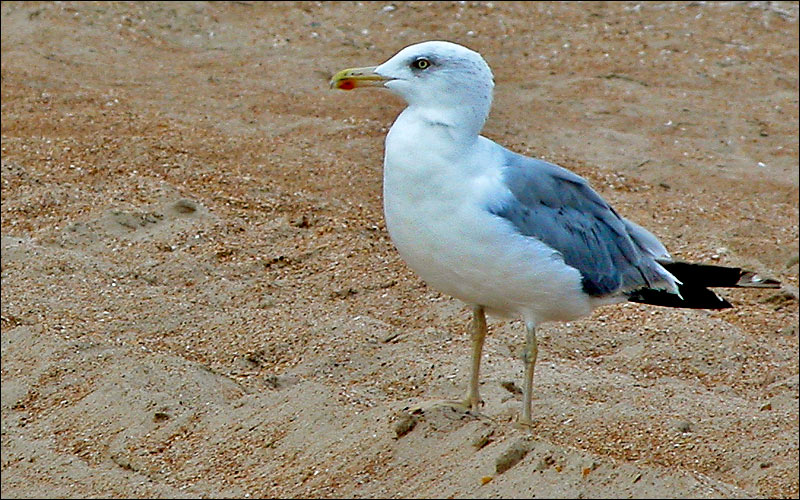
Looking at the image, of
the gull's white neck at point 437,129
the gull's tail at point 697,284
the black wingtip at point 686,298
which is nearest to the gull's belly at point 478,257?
the gull's white neck at point 437,129

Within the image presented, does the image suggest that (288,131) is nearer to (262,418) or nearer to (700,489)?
(262,418)

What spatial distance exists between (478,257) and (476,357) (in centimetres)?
66

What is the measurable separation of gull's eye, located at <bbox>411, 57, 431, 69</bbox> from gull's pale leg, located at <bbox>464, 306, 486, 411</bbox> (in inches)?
35.9

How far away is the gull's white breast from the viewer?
4.05 m

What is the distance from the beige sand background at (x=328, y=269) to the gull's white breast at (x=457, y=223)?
495mm

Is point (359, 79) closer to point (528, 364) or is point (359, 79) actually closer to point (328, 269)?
point (528, 364)

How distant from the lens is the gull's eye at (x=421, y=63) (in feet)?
13.9

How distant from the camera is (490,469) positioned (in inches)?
156

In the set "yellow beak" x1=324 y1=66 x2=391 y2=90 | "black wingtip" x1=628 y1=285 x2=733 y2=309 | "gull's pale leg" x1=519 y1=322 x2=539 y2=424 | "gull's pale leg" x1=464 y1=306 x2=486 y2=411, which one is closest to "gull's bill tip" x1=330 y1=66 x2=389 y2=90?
"yellow beak" x1=324 y1=66 x2=391 y2=90

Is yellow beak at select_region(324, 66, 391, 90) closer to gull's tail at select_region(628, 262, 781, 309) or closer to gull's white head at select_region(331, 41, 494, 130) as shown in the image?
gull's white head at select_region(331, 41, 494, 130)

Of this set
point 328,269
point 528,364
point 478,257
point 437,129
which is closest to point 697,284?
point 528,364

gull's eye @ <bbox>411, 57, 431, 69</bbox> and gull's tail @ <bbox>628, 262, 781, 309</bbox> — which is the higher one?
gull's eye @ <bbox>411, 57, 431, 69</bbox>

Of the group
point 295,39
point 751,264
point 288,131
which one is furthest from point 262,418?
point 295,39

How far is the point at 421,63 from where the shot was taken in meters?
4.24
